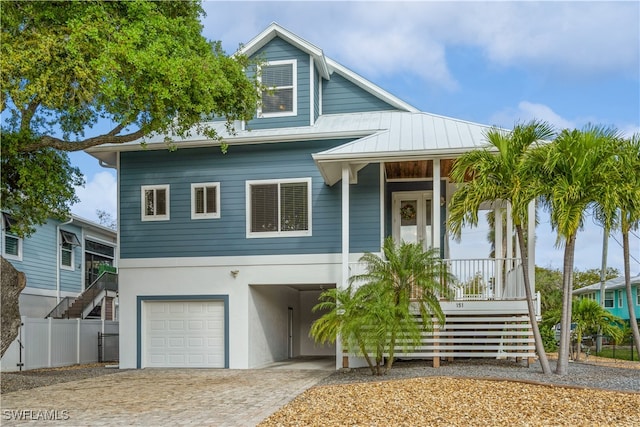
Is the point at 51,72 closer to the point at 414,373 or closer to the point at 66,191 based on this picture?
the point at 66,191

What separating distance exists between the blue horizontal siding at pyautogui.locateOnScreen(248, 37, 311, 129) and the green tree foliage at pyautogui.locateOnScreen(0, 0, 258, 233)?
199 centimetres

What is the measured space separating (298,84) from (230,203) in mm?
3352

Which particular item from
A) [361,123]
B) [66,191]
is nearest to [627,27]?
[361,123]

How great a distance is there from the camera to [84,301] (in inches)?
815

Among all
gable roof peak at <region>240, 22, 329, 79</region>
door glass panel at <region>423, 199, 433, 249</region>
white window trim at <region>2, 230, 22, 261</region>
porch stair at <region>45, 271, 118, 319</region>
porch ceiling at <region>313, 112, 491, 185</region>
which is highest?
gable roof peak at <region>240, 22, 329, 79</region>

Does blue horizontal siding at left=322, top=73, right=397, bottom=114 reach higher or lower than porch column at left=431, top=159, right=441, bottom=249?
higher

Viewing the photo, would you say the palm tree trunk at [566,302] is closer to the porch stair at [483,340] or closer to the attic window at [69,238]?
the porch stair at [483,340]

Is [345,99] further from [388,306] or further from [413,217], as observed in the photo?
[388,306]

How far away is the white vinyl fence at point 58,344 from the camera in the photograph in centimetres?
1574

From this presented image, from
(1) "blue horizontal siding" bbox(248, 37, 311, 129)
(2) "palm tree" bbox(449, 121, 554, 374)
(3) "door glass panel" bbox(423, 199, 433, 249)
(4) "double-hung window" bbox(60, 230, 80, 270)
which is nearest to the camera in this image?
(2) "palm tree" bbox(449, 121, 554, 374)

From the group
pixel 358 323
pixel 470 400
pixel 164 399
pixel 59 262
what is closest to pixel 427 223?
pixel 358 323

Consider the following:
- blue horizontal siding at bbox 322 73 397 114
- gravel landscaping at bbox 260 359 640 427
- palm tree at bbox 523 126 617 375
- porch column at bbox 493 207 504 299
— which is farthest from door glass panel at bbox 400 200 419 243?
palm tree at bbox 523 126 617 375

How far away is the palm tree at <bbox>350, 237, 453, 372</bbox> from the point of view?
36.7 ft

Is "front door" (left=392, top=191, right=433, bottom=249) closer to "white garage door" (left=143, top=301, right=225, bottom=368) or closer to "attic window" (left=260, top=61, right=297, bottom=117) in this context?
"attic window" (left=260, top=61, right=297, bottom=117)
